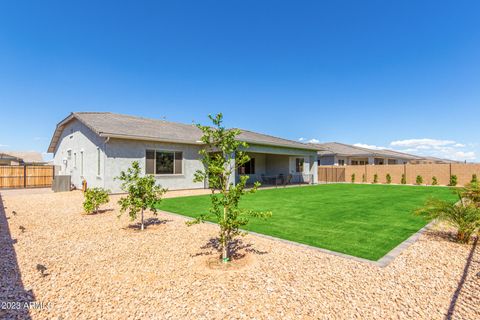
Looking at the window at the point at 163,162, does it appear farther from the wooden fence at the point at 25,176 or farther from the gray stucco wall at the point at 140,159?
the wooden fence at the point at 25,176

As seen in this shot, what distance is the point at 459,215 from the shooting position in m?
5.68

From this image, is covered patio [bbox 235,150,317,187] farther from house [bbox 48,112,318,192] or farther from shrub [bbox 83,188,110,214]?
shrub [bbox 83,188,110,214]

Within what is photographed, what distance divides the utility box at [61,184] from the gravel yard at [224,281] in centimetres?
1214

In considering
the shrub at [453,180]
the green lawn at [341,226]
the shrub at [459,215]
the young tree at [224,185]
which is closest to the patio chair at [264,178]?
the green lawn at [341,226]

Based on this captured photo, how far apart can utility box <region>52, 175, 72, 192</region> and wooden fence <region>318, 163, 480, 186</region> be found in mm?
24980

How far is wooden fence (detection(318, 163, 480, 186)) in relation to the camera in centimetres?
2275

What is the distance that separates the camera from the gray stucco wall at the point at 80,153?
568 inches

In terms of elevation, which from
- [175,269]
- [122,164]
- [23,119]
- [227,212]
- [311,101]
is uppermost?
[311,101]

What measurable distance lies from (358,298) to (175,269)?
9.26 ft

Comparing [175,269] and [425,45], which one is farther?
[425,45]

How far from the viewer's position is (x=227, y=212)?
440 cm

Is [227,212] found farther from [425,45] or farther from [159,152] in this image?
[425,45]

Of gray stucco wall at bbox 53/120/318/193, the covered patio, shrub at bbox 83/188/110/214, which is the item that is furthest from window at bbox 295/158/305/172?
shrub at bbox 83/188/110/214

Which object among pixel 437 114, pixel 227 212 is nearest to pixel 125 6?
pixel 227 212
